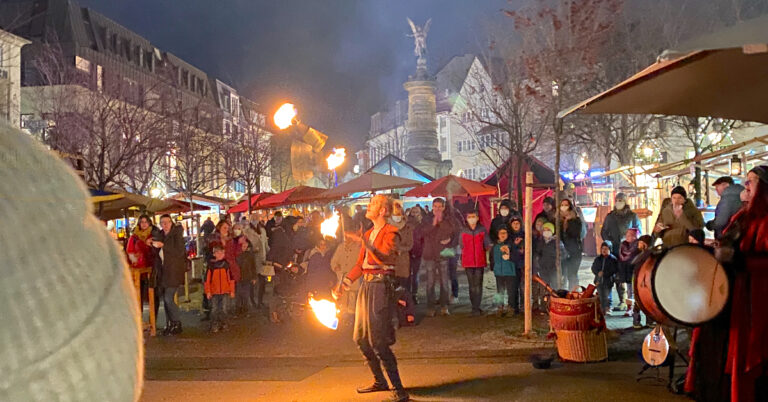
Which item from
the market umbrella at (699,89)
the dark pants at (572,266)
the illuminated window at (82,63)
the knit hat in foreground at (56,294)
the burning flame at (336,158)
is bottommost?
the dark pants at (572,266)

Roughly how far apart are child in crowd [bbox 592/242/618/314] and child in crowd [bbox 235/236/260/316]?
6288 millimetres

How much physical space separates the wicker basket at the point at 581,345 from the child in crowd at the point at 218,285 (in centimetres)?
585

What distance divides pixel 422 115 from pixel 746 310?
33.8 metres

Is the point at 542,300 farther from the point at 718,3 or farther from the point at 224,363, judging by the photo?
the point at 718,3

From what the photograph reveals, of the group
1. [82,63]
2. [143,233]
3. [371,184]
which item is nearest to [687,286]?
[143,233]

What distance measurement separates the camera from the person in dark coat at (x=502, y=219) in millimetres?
11625

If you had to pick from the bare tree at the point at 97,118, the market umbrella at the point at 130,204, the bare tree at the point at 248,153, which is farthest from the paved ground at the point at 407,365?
the bare tree at the point at 248,153

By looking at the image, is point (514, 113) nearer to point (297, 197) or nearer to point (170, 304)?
point (297, 197)

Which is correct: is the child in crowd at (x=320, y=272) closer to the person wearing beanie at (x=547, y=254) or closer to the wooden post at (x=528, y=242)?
the wooden post at (x=528, y=242)

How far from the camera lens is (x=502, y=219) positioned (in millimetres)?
12031

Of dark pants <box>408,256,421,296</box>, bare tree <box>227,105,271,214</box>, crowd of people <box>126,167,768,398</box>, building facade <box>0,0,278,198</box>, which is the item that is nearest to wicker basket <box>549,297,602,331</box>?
crowd of people <box>126,167,768,398</box>

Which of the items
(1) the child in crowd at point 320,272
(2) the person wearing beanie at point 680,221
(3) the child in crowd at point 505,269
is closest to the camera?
(2) the person wearing beanie at point 680,221

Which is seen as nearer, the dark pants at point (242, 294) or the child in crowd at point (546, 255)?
the child in crowd at point (546, 255)

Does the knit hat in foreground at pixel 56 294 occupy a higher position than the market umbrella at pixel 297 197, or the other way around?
the market umbrella at pixel 297 197
